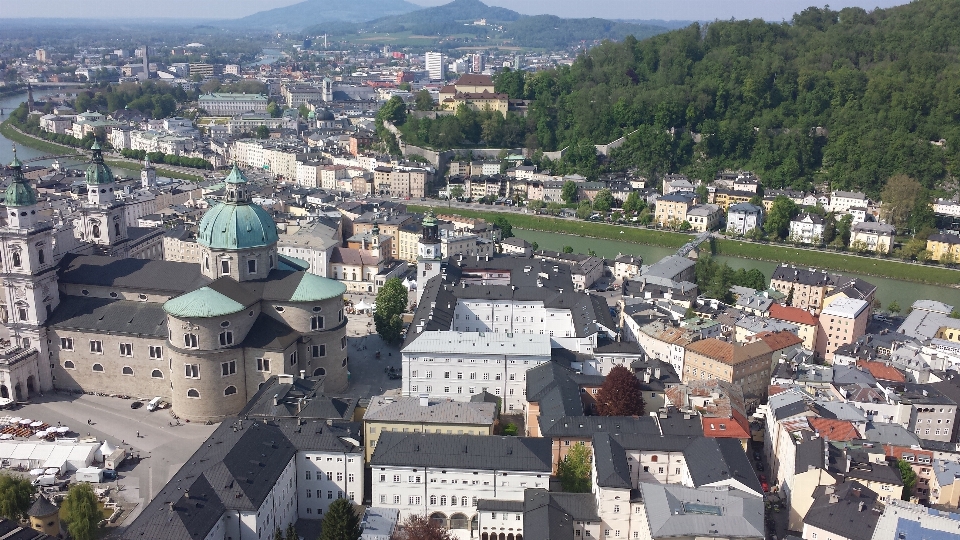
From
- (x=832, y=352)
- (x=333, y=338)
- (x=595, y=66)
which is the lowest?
(x=832, y=352)

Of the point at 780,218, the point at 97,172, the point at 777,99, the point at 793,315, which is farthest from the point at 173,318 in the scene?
the point at 777,99

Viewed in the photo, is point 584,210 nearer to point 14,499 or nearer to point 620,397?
point 620,397

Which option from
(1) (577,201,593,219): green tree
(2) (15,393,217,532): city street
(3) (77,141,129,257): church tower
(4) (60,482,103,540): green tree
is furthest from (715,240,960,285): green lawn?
(4) (60,482,103,540): green tree

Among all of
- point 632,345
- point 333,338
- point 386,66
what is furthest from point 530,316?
point 386,66

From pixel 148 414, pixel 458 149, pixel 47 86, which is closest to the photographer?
pixel 148 414

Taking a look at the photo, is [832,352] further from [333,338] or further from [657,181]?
[657,181]

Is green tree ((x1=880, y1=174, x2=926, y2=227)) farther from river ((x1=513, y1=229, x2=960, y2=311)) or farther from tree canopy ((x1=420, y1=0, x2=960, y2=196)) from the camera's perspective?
river ((x1=513, y1=229, x2=960, y2=311))
